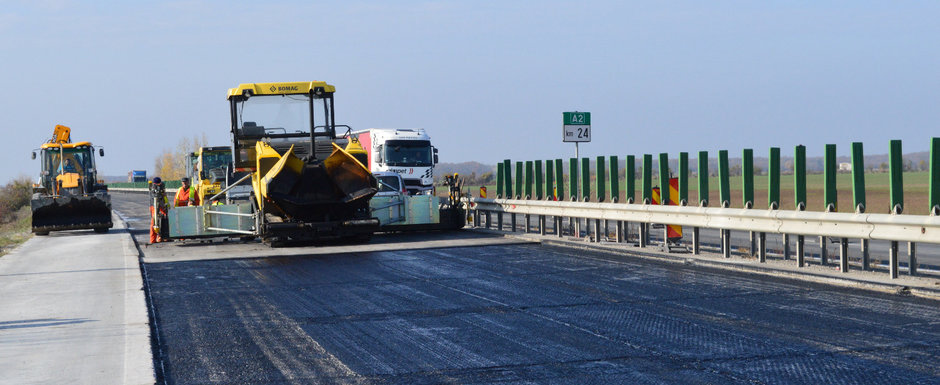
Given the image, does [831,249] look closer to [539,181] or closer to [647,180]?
[647,180]

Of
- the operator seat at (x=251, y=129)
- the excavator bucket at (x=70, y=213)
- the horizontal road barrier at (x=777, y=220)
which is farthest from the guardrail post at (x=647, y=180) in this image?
the excavator bucket at (x=70, y=213)

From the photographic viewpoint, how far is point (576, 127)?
2022 centimetres

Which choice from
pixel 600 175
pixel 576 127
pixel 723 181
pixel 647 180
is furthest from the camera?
pixel 576 127

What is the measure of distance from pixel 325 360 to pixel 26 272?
383 inches

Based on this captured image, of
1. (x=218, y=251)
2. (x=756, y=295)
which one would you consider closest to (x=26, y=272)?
(x=218, y=251)

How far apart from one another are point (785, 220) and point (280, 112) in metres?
11.2

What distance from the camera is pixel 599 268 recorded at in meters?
13.0

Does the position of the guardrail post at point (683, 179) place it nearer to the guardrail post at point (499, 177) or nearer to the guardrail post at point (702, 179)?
the guardrail post at point (702, 179)

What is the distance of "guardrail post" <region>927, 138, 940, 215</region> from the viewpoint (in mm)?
10492

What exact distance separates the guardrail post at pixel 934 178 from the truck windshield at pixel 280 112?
12.4 meters

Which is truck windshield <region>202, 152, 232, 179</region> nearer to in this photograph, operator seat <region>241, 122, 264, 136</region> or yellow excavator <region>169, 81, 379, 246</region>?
yellow excavator <region>169, 81, 379, 246</region>

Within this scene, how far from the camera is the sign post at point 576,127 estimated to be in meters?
20.0

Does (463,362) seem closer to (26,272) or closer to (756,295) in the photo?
(756,295)

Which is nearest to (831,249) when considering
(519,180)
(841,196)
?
(519,180)
